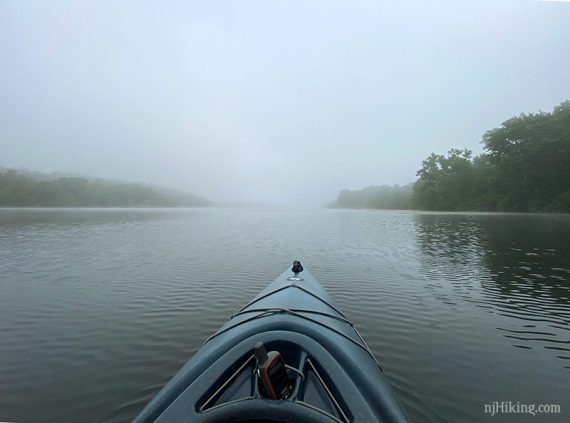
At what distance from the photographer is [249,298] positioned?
11617mm

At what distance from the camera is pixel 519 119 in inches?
3191

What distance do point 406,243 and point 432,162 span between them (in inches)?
4052

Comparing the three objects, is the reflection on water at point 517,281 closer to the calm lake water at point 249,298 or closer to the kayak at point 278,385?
the calm lake water at point 249,298

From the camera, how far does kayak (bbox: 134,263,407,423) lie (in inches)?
112

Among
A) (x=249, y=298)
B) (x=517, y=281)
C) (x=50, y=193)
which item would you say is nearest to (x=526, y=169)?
(x=517, y=281)

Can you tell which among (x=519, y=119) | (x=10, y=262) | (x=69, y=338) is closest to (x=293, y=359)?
(x=69, y=338)

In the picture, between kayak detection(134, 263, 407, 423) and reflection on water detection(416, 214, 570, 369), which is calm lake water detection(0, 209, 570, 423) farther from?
kayak detection(134, 263, 407, 423)

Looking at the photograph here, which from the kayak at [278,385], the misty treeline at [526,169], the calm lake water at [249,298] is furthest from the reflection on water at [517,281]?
the misty treeline at [526,169]

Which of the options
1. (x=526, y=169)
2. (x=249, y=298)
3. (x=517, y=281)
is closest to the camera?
(x=249, y=298)

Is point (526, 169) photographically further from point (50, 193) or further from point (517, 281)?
point (50, 193)

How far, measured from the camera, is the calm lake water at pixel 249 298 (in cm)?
562

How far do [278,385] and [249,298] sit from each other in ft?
29.3

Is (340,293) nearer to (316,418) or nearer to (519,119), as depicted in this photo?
(316,418)

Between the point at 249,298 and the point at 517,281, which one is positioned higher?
the point at 517,281
